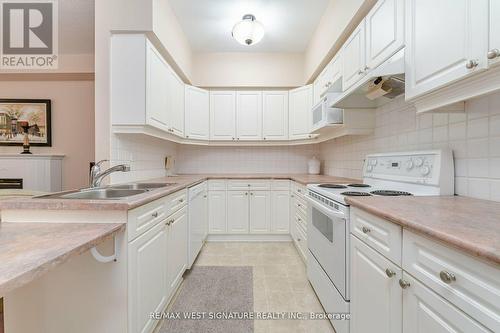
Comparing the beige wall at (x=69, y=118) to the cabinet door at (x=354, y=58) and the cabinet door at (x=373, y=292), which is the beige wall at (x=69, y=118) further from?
the cabinet door at (x=373, y=292)

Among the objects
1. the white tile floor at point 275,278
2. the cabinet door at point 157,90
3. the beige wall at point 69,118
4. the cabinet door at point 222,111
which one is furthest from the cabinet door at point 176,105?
the beige wall at point 69,118

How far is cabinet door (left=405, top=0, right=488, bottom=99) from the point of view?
33.4 inches

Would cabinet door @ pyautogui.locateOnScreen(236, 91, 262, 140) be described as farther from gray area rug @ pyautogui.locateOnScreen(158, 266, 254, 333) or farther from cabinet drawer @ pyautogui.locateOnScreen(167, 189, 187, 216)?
gray area rug @ pyautogui.locateOnScreen(158, 266, 254, 333)

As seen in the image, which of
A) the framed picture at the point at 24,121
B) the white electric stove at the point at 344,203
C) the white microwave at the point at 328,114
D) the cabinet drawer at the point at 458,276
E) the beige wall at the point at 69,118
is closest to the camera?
the cabinet drawer at the point at 458,276

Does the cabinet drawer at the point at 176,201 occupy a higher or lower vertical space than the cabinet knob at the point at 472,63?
lower

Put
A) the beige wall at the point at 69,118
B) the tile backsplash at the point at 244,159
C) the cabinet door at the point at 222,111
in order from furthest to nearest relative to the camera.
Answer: the beige wall at the point at 69,118
the tile backsplash at the point at 244,159
the cabinet door at the point at 222,111

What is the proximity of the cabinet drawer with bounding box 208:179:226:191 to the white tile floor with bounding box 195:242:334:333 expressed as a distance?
2.45 feet

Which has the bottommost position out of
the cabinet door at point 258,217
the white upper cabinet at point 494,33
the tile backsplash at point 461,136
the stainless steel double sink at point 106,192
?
the cabinet door at point 258,217

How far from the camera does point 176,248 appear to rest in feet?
6.13

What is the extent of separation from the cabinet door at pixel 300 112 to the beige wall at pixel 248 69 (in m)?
0.27

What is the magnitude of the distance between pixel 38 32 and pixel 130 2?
186 cm

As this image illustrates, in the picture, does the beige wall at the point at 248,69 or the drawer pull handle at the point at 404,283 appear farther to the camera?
the beige wall at the point at 248,69

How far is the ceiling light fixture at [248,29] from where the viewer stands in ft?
8.11

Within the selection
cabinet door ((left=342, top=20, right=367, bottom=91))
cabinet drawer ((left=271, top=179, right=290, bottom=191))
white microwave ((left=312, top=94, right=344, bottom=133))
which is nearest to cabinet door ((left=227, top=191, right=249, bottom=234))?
cabinet drawer ((left=271, top=179, right=290, bottom=191))
